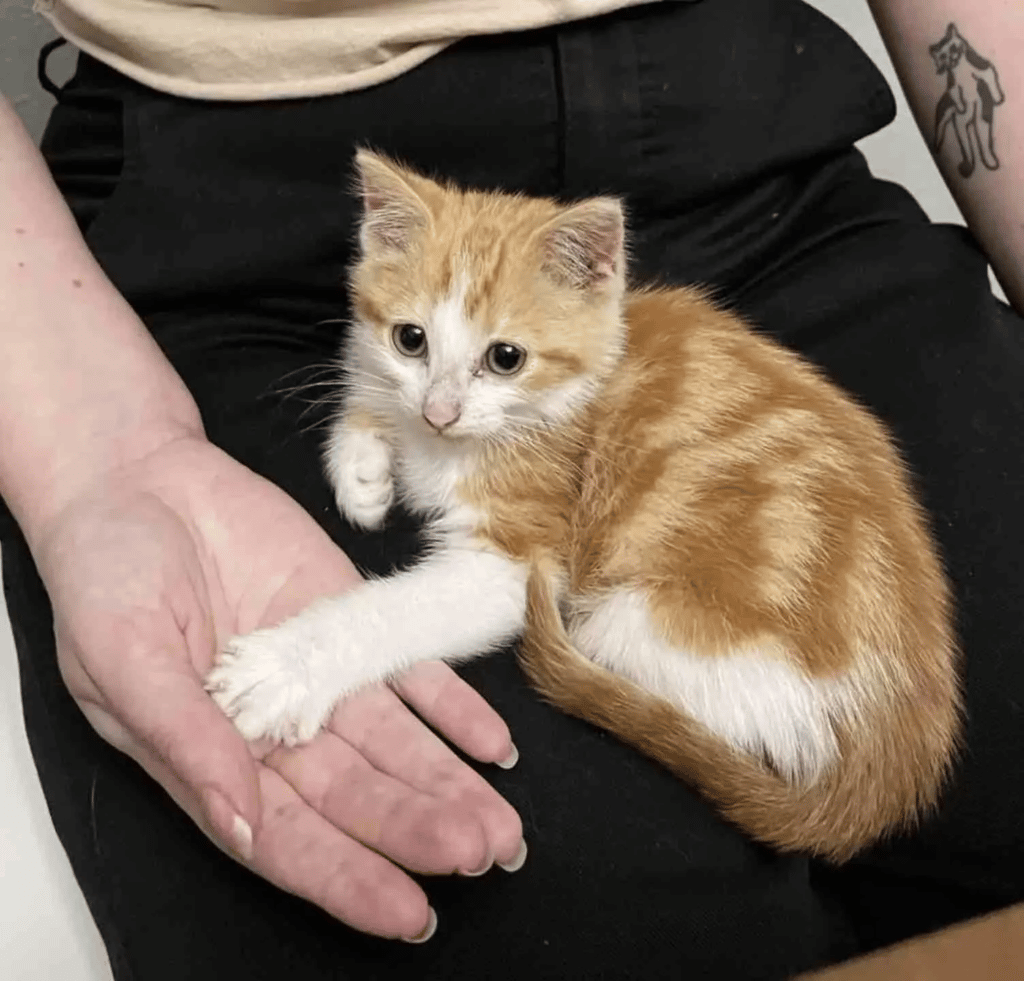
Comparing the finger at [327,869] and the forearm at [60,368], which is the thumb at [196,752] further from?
the forearm at [60,368]

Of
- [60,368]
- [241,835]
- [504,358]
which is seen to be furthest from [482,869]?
[60,368]

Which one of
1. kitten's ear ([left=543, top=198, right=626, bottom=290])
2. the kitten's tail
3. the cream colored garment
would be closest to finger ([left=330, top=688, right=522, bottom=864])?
the kitten's tail

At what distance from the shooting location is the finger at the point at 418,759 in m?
0.71

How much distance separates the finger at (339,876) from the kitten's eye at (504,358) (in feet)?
1.38

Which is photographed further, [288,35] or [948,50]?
[948,50]

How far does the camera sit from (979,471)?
0.94m

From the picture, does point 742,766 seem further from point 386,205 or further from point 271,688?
point 386,205

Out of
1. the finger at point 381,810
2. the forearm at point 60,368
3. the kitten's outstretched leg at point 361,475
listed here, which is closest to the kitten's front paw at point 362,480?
the kitten's outstretched leg at point 361,475

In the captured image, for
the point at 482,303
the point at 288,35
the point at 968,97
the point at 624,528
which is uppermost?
the point at 968,97

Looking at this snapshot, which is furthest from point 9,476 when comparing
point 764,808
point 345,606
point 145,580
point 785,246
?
point 785,246

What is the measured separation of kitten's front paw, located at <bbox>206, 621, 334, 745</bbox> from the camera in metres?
0.78

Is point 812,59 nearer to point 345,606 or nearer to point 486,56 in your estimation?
point 486,56

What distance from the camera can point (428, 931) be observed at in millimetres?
700

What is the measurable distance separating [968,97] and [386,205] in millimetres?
608
